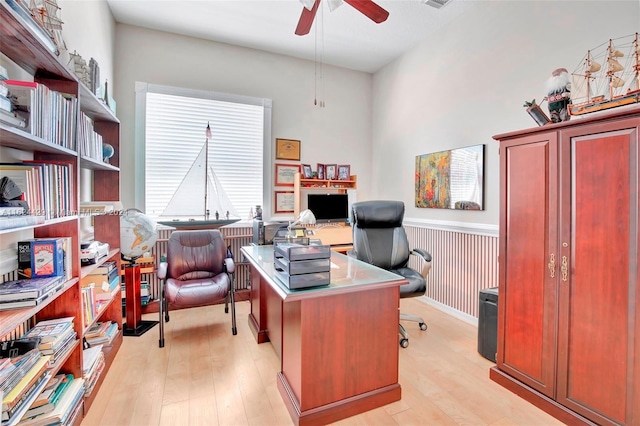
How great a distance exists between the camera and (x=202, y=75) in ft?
12.2

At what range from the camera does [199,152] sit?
365cm

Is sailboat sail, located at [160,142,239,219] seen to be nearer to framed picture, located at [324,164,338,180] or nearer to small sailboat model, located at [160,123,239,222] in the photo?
small sailboat model, located at [160,123,239,222]

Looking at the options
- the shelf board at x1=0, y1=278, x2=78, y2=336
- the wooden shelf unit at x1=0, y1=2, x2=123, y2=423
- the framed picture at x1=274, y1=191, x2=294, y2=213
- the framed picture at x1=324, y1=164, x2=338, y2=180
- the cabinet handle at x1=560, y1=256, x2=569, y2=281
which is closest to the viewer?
the shelf board at x1=0, y1=278, x2=78, y2=336

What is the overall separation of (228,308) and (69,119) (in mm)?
2492

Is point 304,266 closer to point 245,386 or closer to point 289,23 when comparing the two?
point 245,386

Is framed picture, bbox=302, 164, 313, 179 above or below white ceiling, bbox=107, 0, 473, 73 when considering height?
below

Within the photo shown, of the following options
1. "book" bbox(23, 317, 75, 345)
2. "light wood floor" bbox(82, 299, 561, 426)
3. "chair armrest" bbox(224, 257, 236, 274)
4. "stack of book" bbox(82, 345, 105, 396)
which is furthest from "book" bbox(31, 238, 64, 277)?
"chair armrest" bbox(224, 257, 236, 274)

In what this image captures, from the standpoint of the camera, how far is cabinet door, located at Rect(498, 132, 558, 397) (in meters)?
1.77

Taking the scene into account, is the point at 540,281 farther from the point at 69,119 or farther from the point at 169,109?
the point at 169,109

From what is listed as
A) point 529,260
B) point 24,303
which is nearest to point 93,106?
point 24,303

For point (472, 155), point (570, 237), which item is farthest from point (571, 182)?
point (472, 155)

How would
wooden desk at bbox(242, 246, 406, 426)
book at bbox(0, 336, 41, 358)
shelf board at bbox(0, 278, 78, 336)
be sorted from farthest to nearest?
wooden desk at bbox(242, 246, 406, 426) → book at bbox(0, 336, 41, 358) → shelf board at bbox(0, 278, 78, 336)

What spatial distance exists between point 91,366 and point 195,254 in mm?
1355

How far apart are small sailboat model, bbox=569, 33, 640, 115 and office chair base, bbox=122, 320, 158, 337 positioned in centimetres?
373
